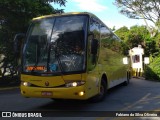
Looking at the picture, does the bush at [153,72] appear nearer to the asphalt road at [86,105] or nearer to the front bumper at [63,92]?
the asphalt road at [86,105]

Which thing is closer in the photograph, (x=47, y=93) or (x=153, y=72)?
(x=47, y=93)

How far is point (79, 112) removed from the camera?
10828 mm

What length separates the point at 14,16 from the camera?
19078 millimetres

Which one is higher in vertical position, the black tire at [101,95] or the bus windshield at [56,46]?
the bus windshield at [56,46]

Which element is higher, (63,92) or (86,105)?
(63,92)

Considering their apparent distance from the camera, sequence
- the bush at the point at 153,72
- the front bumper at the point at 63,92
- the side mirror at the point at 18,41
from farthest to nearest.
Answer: the bush at the point at 153,72 → the side mirror at the point at 18,41 → the front bumper at the point at 63,92

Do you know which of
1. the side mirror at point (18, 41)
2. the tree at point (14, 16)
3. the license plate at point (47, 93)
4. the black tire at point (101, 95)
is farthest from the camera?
the tree at point (14, 16)

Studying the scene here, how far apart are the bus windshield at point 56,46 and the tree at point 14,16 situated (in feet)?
24.1

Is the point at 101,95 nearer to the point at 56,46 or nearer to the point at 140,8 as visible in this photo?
the point at 56,46

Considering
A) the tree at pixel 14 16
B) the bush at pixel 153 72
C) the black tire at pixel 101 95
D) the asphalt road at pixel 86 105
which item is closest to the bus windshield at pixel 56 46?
the asphalt road at pixel 86 105

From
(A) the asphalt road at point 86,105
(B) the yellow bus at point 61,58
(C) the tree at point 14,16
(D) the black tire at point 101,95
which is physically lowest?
(A) the asphalt road at point 86,105

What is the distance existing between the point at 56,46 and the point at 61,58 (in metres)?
0.44

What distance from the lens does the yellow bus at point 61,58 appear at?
10656 mm

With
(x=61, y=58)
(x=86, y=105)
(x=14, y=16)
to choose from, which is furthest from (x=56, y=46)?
(x=14, y=16)
